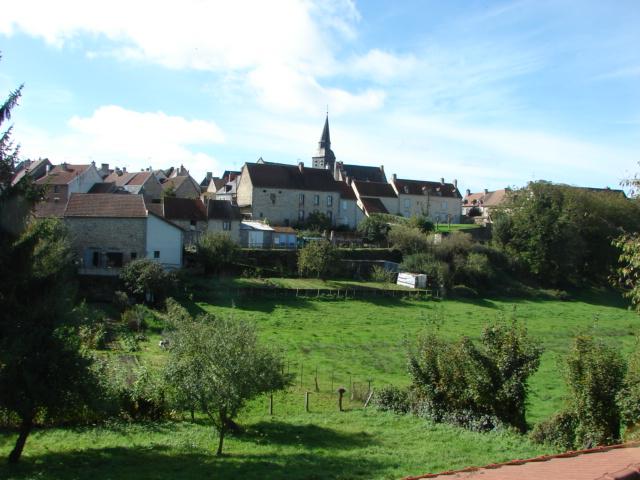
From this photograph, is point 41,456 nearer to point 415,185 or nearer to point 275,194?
point 275,194

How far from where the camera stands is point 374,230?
55.4 m

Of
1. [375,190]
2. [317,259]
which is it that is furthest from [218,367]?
[375,190]

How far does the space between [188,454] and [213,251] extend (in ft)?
88.5

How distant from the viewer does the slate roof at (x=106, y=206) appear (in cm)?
3944

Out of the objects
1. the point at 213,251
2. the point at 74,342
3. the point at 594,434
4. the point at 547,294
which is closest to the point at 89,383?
the point at 74,342

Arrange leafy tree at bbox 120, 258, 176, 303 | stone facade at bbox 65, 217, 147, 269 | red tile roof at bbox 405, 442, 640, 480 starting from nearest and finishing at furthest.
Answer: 1. red tile roof at bbox 405, 442, 640, 480
2. leafy tree at bbox 120, 258, 176, 303
3. stone facade at bbox 65, 217, 147, 269

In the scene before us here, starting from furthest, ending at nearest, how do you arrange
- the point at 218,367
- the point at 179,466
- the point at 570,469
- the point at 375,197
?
the point at 375,197 → the point at 218,367 → the point at 179,466 → the point at 570,469

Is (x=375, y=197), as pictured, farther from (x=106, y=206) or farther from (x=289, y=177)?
(x=106, y=206)

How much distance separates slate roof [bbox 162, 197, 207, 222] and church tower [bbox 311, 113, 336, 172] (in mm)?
55197

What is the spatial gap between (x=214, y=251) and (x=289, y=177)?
856 inches

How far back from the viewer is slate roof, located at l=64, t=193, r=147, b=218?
1553 inches

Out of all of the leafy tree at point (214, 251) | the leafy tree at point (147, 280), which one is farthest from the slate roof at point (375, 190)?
the leafy tree at point (147, 280)

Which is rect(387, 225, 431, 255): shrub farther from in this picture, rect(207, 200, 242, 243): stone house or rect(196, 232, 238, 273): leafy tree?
rect(196, 232, 238, 273): leafy tree

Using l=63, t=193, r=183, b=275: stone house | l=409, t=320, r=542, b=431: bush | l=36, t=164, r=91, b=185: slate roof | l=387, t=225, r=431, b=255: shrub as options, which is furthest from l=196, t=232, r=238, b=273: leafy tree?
l=409, t=320, r=542, b=431: bush
